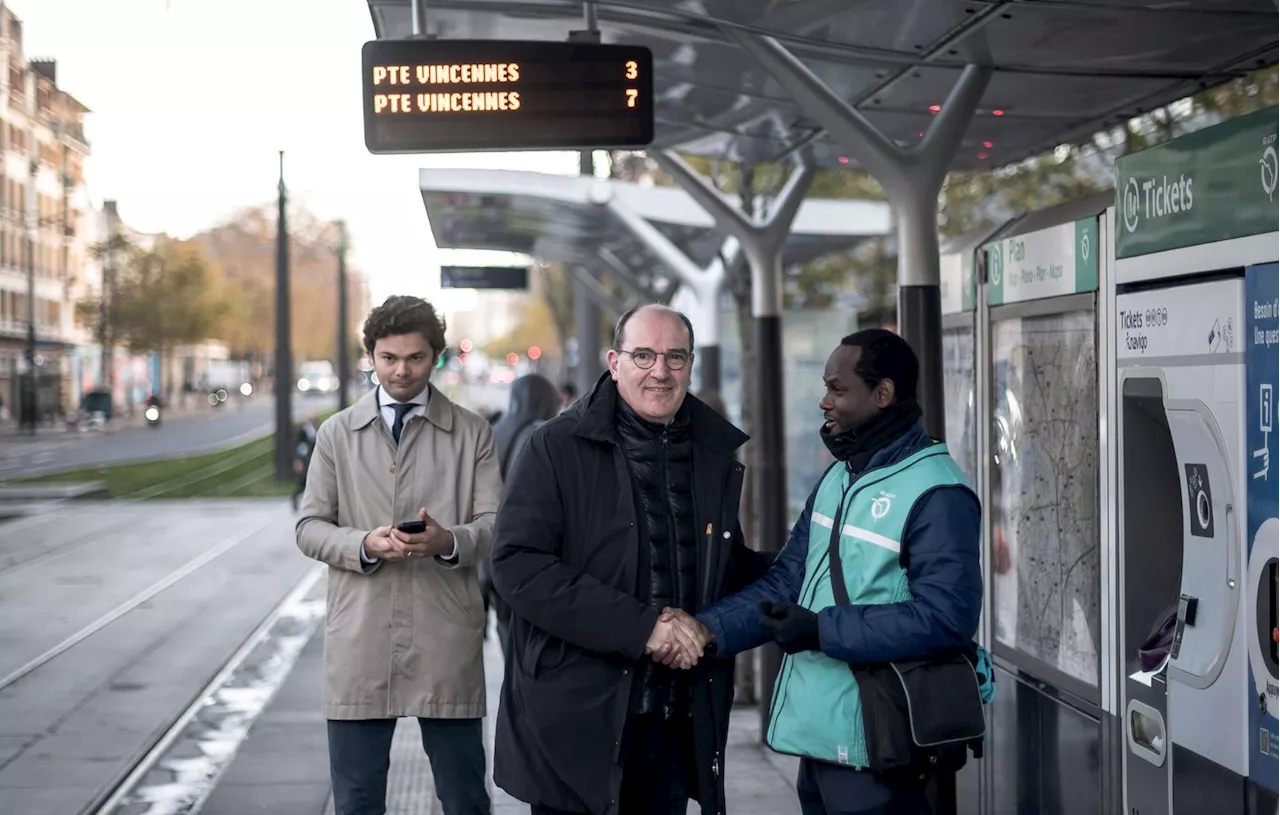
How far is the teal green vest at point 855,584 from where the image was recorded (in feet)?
11.7

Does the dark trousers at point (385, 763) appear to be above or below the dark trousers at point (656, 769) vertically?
below

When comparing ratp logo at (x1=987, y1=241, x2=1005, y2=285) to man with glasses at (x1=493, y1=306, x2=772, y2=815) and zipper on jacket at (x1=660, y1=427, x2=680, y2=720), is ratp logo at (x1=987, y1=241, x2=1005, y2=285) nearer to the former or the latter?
man with glasses at (x1=493, y1=306, x2=772, y2=815)

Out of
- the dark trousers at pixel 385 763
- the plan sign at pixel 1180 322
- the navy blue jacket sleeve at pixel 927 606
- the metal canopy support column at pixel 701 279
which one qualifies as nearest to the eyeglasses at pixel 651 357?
the navy blue jacket sleeve at pixel 927 606

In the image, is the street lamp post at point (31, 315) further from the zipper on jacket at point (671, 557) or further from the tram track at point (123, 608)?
the zipper on jacket at point (671, 557)

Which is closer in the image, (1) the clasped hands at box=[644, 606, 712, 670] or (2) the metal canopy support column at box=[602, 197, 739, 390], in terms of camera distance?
(1) the clasped hands at box=[644, 606, 712, 670]

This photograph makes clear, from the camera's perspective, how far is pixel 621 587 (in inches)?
149

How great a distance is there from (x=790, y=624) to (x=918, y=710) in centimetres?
32

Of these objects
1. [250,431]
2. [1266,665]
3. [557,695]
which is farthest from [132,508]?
[250,431]

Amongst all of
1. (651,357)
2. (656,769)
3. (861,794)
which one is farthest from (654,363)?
(861,794)

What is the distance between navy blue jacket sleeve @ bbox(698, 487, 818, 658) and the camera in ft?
12.3

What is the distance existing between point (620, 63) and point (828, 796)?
3927 millimetres

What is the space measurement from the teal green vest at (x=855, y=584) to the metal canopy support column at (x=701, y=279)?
444 inches

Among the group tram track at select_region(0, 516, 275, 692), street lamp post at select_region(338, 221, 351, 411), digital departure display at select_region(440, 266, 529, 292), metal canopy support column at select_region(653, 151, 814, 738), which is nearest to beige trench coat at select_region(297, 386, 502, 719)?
tram track at select_region(0, 516, 275, 692)

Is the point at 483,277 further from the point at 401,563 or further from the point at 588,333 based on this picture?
the point at 401,563
